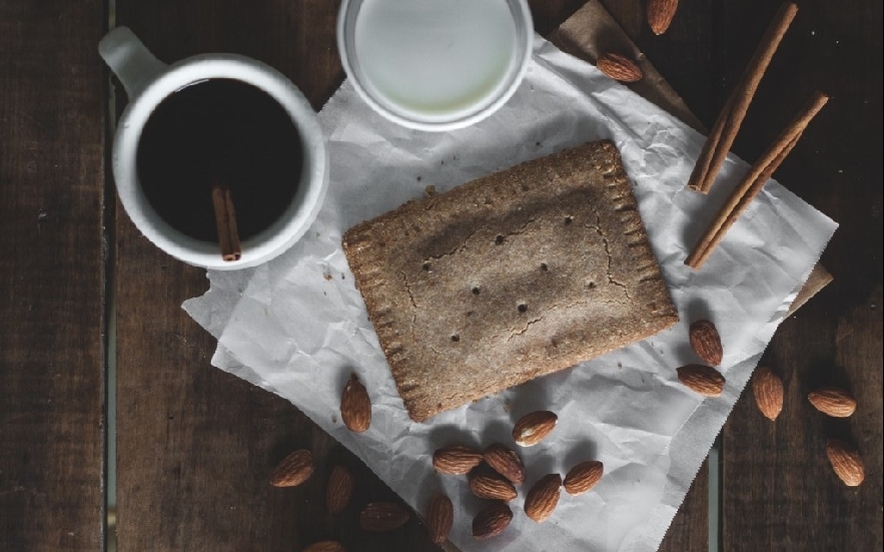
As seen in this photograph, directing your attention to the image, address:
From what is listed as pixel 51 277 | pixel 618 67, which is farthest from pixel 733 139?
pixel 51 277

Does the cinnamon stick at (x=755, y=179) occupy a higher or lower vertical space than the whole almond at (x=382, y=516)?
higher

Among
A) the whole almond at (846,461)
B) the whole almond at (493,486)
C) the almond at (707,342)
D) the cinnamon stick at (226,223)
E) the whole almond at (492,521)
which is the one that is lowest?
the whole almond at (492,521)

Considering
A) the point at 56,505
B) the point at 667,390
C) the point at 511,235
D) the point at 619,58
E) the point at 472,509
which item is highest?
the point at 619,58

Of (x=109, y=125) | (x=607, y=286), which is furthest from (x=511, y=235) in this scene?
(x=109, y=125)

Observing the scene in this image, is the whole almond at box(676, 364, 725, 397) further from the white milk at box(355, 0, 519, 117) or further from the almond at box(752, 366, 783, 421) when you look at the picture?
the white milk at box(355, 0, 519, 117)

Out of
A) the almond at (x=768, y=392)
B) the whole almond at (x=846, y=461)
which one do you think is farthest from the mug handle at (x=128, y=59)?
the whole almond at (x=846, y=461)

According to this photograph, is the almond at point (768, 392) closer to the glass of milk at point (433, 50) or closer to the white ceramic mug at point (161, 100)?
the glass of milk at point (433, 50)

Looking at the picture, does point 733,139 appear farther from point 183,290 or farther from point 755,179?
point 183,290

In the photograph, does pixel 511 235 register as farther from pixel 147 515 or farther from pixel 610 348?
pixel 147 515
